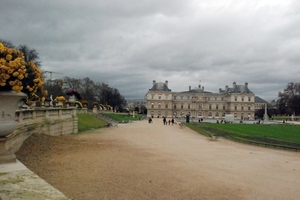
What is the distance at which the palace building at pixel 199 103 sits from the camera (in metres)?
126

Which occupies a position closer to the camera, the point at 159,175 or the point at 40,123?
the point at 159,175

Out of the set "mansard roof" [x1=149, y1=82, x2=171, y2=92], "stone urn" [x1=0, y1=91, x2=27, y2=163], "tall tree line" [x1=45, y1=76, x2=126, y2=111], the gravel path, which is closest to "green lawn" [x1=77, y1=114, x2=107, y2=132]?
the gravel path

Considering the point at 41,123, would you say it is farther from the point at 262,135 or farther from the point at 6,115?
the point at 262,135

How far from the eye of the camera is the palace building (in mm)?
125875

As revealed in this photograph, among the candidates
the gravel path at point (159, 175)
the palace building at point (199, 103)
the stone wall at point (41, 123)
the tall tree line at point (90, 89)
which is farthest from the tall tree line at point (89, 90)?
the gravel path at point (159, 175)

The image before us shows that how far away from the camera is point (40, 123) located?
57.1 feet

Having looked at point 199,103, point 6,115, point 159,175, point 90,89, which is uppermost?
point 90,89

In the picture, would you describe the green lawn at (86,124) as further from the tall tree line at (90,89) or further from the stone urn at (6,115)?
the tall tree line at (90,89)

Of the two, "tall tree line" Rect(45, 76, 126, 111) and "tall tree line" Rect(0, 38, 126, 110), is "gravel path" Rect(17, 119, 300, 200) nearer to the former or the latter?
"tall tree line" Rect(0, 38, 126, 110)

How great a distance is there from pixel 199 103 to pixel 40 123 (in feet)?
378

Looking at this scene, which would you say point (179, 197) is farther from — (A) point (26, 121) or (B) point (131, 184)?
(A) point (26, 121)

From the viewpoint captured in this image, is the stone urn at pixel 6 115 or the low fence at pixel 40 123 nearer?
the stone urn at pixel 6 115

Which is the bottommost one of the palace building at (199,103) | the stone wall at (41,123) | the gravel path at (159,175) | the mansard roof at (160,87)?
the gravel path at (159,175)

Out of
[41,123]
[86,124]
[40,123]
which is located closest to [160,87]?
[86,124]
